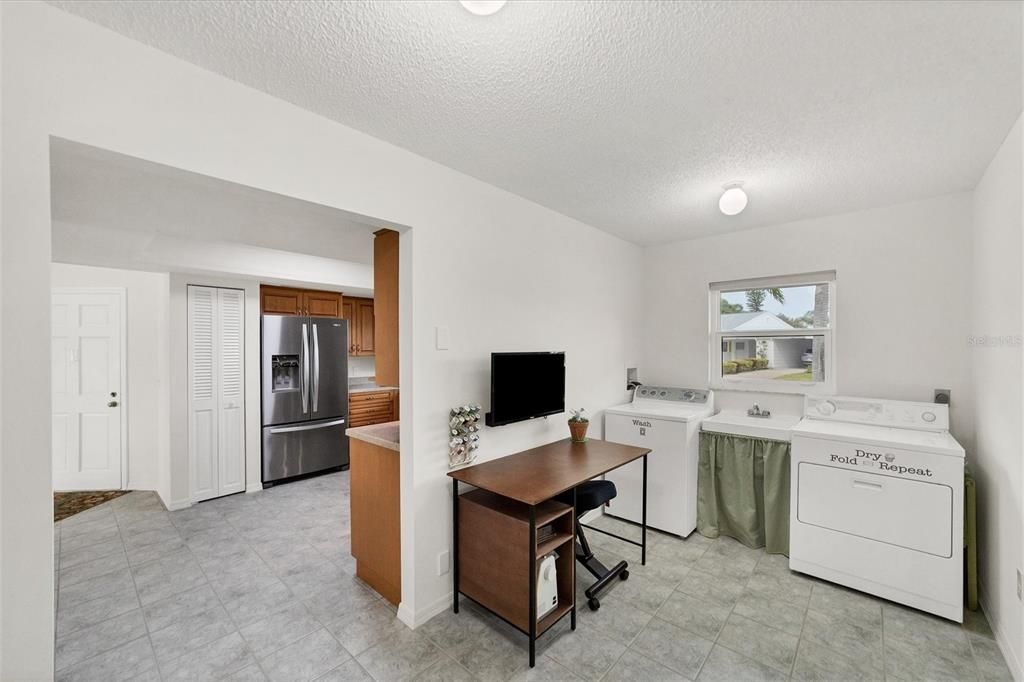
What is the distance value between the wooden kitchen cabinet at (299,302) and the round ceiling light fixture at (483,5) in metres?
4.08

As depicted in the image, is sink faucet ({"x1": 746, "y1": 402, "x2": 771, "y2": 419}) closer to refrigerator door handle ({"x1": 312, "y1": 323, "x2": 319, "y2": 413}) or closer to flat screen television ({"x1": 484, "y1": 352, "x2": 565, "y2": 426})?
flat screen television ({"x1": 484, "y1": 352, "x2": 565, "y2": 426})

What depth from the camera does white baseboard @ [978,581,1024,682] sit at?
183cm

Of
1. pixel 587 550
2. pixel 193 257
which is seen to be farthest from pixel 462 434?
pixel 193 257

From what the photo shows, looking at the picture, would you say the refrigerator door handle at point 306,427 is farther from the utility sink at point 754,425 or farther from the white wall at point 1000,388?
the white wall at point 1000,388

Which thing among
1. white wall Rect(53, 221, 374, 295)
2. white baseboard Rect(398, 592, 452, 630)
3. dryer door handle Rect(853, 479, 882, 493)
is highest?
white wall Rect(53, 221, 374, 295)

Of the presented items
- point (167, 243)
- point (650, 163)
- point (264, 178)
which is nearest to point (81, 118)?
point (264, 178)

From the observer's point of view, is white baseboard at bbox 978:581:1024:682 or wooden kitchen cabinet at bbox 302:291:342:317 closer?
white baseboard at bbox 978:581:1024:682

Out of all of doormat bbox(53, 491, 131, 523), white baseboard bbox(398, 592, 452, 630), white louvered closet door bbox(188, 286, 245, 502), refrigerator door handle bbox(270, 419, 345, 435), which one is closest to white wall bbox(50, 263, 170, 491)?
doormat bbox(53, 491, 131, 523)

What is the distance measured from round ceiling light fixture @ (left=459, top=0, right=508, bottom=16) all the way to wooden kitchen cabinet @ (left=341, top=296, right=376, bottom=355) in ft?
15.3

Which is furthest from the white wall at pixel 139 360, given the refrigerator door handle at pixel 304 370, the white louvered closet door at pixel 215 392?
the refrigerator door handle at pixel 304 370

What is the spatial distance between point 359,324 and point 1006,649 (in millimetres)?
5779

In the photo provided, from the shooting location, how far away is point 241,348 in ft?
14.0

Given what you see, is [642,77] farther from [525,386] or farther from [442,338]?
[525,386]

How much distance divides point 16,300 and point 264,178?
83 centimetres
